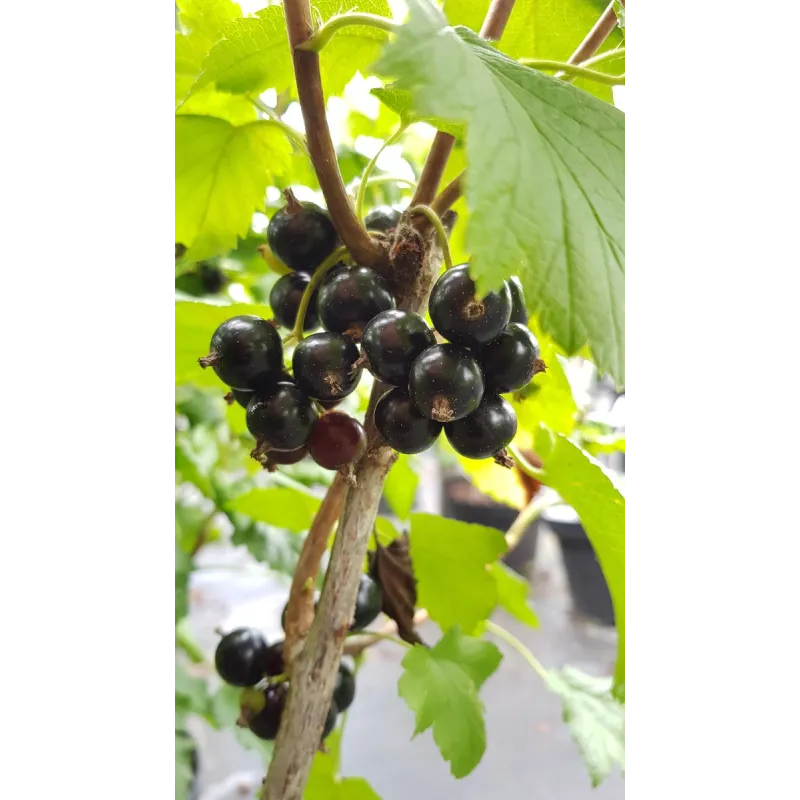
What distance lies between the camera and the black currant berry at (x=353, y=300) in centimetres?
28

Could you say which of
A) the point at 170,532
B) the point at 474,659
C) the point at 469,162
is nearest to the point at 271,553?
the point at 474,659

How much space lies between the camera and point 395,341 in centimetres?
25

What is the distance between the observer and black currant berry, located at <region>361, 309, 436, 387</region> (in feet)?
0.82

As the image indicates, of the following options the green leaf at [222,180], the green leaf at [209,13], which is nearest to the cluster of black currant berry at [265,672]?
the green leaf at [222,180]

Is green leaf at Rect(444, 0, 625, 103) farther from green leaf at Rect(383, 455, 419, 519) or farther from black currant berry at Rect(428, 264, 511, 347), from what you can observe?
green leaf at Rect(383, 455, 419, 519)

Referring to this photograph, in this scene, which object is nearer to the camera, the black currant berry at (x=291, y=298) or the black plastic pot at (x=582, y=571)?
the black currant berry at (x=291, y=298)

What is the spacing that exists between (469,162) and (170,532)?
0.16 meters

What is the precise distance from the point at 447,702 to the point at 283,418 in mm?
206

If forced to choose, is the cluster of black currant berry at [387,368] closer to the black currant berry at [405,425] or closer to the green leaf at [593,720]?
the black currant berry at [405,425]

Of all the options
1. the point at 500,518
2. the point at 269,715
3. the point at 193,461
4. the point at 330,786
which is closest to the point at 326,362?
the point at 269,715

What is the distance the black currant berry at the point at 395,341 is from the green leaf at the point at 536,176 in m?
0.06

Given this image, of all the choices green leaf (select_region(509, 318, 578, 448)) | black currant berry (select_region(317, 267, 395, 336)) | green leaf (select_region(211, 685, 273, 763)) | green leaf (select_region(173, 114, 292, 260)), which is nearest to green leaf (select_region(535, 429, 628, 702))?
green leaf (select_region(509, 318, 578, 448))

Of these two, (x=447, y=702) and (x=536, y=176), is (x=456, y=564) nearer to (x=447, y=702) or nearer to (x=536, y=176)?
(x=447, y=702)

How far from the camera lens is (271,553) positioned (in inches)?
29.5
